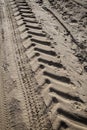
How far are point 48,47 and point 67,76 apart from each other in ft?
3.52

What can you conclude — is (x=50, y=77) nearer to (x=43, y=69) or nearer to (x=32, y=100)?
(x=43, y=69)

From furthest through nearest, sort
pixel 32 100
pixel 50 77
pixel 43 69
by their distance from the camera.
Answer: pixel 43 69
pixel 50 77
pixel 32 100

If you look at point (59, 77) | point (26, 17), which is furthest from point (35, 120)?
point (26, 17)

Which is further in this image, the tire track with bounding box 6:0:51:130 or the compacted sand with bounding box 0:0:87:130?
the compacted sand with bounding box 0:0:87:130

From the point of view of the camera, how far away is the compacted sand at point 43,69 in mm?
2885

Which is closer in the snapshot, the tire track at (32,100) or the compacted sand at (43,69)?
the tire track at (32,100)

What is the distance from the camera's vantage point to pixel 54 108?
3004 millimetres

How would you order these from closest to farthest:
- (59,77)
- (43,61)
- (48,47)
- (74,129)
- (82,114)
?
1. (74,129)
2. (82,114)
3. (59,77)
4. (43,61)
5. (48,47)

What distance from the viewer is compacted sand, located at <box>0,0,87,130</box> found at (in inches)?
114

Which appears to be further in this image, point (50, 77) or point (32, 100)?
point (50, 77)

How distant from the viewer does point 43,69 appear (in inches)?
148

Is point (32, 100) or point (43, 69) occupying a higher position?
point (43, 69)

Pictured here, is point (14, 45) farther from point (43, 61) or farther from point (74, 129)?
point (74, 129)

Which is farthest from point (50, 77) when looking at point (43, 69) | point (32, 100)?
point (32, 100)
